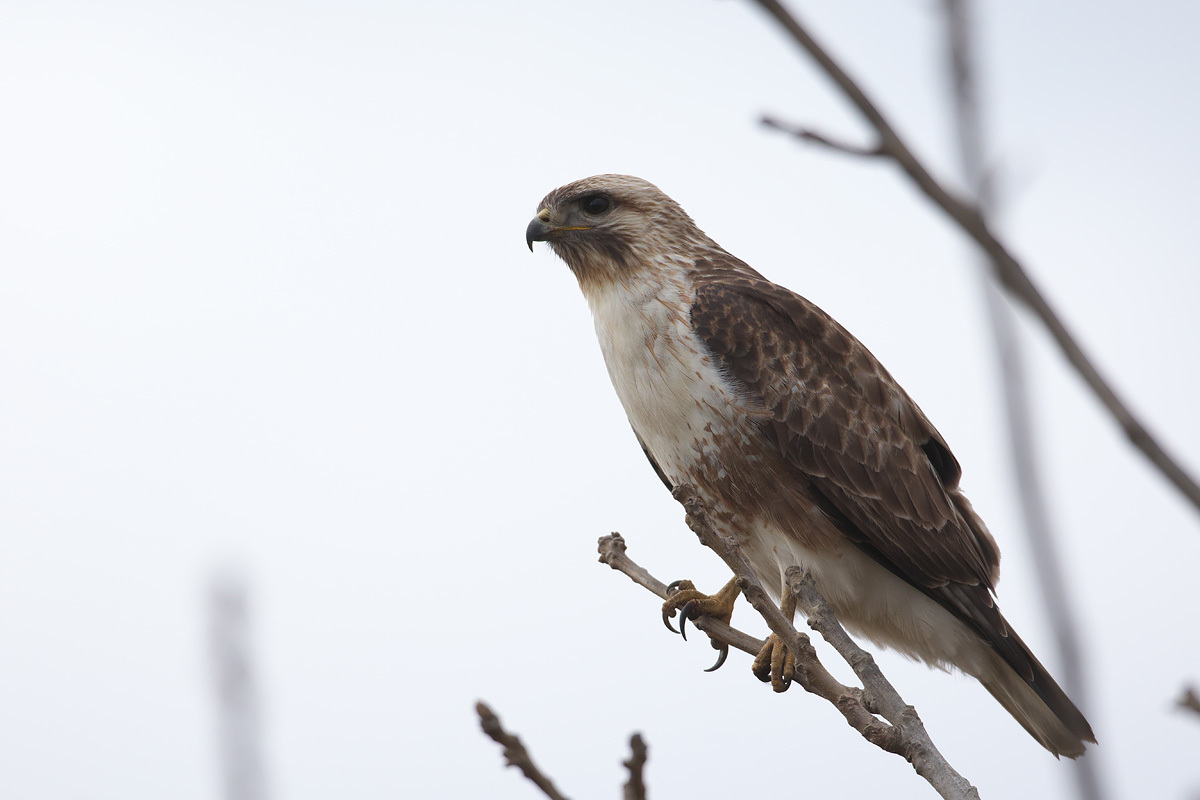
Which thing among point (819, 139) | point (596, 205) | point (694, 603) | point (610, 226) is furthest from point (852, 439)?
point (819, 139)

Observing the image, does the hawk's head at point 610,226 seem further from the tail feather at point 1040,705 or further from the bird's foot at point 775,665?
the tail feather at point 1040,705

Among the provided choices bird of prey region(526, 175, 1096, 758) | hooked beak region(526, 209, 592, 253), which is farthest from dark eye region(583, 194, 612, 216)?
bird of prey region(526, 175, 1096, 758)

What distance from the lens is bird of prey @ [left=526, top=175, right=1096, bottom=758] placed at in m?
4.91

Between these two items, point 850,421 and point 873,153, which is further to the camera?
point 850,421

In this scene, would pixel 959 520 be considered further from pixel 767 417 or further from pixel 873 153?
pixel 873 153

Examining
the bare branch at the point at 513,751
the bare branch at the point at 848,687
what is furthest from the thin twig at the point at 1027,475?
the bare branch at the point at 513,751

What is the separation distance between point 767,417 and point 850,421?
1.63ft

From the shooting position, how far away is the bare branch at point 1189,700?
178 centimetres

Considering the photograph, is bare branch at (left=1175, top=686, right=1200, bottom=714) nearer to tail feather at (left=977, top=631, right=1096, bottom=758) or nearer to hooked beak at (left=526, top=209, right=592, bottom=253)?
tail feather at (left=977, top=631, right=1096, bottom=758)

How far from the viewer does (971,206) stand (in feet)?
3.92

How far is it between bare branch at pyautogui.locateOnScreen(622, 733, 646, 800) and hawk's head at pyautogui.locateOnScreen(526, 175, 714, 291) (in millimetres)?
3743

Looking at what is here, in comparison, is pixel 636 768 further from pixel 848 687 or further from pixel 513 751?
pixel 848 687

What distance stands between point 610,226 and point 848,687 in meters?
3.05

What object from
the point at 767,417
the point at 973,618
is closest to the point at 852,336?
the point at 767,417
